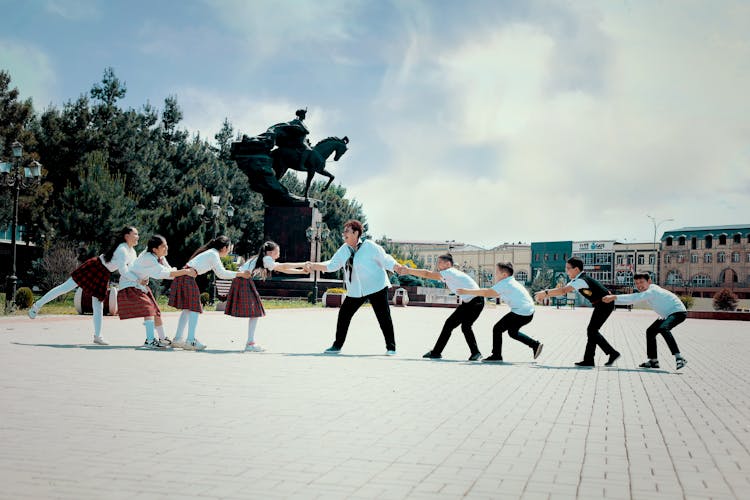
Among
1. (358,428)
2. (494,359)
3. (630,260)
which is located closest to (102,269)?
(494,359)

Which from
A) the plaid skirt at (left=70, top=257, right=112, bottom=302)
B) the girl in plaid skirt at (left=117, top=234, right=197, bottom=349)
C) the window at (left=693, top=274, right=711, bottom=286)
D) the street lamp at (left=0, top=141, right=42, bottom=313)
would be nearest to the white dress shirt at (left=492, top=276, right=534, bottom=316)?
the girl in plaid skirt at (left=117, top=234, right=197, bottom=349)

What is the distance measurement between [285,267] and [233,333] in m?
4.27

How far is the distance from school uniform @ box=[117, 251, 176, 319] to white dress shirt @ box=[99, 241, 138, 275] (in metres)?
0.11

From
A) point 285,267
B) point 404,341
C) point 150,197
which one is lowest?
point 404,341

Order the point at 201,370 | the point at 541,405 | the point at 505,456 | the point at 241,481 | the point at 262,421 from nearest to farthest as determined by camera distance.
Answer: the point at 241,481 < the point at 505,456 < the point at 262,421 < the point at 541,405 < the point at 201,370

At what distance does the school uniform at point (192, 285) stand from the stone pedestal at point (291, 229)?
69.5 feet

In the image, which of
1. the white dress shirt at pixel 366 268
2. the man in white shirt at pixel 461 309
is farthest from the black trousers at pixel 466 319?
the white dress shirt at pixel 366 268

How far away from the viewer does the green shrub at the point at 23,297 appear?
65.9 feet

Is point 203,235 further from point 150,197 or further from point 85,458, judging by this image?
point 85,458

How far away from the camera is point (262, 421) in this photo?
529cm

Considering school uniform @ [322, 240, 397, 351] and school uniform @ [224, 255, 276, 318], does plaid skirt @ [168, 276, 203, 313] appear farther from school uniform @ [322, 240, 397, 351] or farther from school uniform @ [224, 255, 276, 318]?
school uniform @ [322, 240, 397, 351]

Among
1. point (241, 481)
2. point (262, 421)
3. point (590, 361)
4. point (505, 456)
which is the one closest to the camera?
point (241, 481)

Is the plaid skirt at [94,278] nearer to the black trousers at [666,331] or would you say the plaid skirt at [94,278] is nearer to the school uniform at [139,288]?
the school uniform at [139,288]

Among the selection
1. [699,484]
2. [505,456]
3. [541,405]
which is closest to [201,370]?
[541,405]
